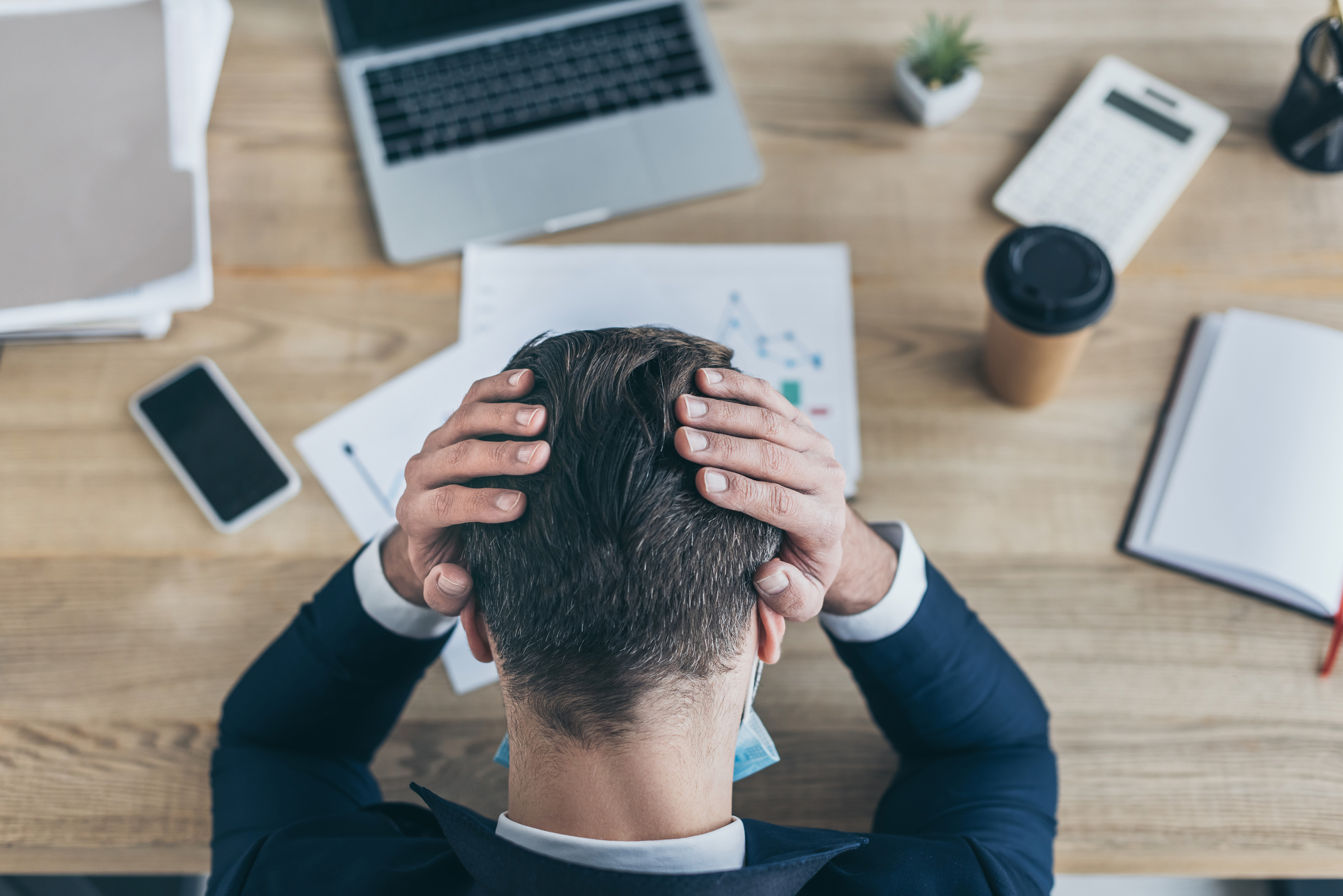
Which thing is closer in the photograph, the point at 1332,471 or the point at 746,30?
the point at 1332,471

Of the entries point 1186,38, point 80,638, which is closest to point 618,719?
point 80,638

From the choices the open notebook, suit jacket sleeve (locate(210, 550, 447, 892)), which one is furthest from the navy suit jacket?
the open notebook

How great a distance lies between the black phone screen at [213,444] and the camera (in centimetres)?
94

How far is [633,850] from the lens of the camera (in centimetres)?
62

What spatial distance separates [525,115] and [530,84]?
42 millimetres

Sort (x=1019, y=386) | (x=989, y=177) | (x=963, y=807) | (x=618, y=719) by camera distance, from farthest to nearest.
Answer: (x=989, y=177) < (x=1019, y=386) < (x=963, y=807) < (x=618, y=719)

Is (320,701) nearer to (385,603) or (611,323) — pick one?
(385,603)

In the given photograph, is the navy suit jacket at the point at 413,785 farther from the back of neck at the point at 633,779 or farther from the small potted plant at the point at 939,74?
the small potted plant at the point at 939,74

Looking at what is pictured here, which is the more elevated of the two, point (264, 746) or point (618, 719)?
point (618, 719)

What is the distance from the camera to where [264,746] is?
0.86m

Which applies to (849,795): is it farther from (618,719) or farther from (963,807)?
(618,719)

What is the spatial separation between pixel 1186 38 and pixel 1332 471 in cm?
57

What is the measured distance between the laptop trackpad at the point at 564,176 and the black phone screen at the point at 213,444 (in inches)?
14.6

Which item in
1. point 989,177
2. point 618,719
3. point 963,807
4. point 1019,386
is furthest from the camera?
point 989,177
